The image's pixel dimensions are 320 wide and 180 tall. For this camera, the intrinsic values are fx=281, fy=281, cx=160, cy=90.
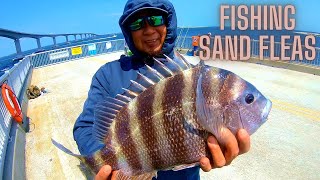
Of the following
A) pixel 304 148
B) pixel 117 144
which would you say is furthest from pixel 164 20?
pixel 304 148

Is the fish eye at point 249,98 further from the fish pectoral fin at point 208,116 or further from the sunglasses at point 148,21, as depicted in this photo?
the sunglasses at point 148,21

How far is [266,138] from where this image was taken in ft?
19.0

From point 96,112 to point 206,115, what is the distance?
2.44 ft

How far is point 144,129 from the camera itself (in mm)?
1691

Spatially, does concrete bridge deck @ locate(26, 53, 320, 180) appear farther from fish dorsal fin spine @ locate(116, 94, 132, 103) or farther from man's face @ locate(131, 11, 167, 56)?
man's face @ locate(131, 11, 167, 56)

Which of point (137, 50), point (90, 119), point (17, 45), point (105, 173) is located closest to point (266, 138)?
point (137, 50)

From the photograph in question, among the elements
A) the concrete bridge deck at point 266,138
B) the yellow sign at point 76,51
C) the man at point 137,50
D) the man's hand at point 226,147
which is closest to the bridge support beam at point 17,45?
the yellow sign at point 76,51

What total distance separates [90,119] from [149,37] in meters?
0.77

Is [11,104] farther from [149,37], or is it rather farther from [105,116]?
[105,116]

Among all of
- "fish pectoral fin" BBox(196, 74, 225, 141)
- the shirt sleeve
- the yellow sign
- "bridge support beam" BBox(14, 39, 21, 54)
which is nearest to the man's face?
the shirt sleeve

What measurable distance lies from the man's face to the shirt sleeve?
1.18 ft

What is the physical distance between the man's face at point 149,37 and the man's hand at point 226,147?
95cm

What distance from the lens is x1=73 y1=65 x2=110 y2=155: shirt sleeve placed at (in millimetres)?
1834

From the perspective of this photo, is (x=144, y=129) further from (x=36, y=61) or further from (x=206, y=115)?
(x=36, y=61)
